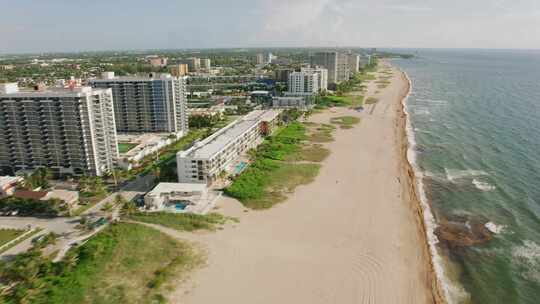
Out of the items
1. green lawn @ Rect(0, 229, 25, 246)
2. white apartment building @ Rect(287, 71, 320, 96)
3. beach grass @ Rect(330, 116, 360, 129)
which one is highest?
white apartment building @ Rect(287, 71, 320, 96)

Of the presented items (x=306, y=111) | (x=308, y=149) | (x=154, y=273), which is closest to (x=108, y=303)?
(x=154, y=273)

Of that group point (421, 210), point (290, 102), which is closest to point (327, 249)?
point (421, 210)

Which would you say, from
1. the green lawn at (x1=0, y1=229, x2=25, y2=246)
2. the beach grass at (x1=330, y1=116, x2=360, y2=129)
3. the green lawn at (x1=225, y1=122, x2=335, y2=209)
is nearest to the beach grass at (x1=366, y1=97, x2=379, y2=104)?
the beach grass at (x1=330, y1=116, x2=360, y2=129)

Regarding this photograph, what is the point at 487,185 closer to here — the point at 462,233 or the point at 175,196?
the point at 462,233

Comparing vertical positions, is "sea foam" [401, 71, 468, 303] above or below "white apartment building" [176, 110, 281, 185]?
below

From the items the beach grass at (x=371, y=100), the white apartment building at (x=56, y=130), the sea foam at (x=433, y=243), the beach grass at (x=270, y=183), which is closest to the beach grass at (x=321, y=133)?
the sea foam at (x=433, y=243)

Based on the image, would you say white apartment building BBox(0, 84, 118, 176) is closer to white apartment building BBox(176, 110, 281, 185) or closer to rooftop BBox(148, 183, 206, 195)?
white apartment building BBox(176, 110, 281, 185)
